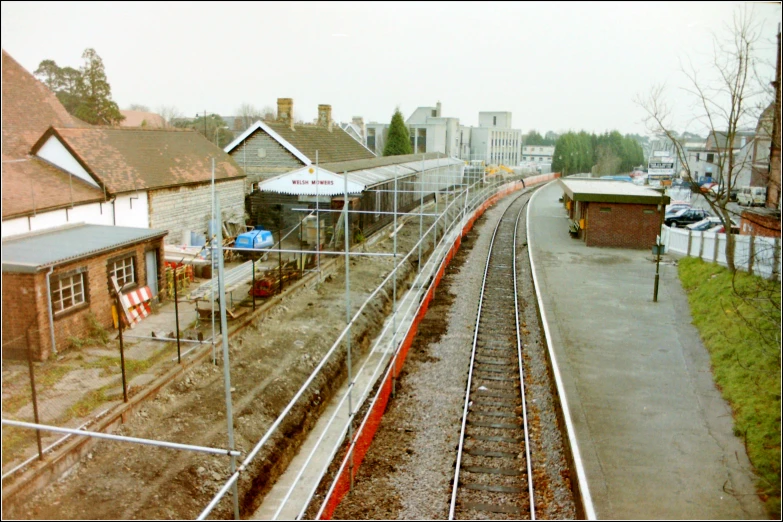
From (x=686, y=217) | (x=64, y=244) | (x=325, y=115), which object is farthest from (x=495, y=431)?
(x=686, y=217)

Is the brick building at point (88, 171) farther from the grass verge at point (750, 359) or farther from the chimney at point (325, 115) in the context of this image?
the chimney at point (325, 115)

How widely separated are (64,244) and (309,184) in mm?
10585

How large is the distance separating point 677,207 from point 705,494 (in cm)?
3166

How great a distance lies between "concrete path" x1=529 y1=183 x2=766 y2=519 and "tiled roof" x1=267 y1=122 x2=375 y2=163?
11790mm

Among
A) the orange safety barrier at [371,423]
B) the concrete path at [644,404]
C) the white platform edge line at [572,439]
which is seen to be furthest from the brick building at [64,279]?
the concrete path at [644,404]

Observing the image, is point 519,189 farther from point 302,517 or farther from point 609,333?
point 302,517

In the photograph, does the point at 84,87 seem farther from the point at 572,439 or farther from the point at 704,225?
the point at 704,225

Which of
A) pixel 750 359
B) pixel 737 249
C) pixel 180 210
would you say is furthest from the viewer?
pixel 737 249

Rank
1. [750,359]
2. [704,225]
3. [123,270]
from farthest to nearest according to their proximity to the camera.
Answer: [704,225], [123,270], [750,359]

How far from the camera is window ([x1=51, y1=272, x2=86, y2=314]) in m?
9.26

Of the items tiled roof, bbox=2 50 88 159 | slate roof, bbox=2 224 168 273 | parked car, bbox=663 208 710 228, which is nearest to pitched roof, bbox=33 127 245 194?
tiled roof, bbox=2 50 88 159

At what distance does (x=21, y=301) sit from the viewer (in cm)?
872

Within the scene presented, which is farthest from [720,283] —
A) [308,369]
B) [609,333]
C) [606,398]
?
[308,369]

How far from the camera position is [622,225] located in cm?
2334
